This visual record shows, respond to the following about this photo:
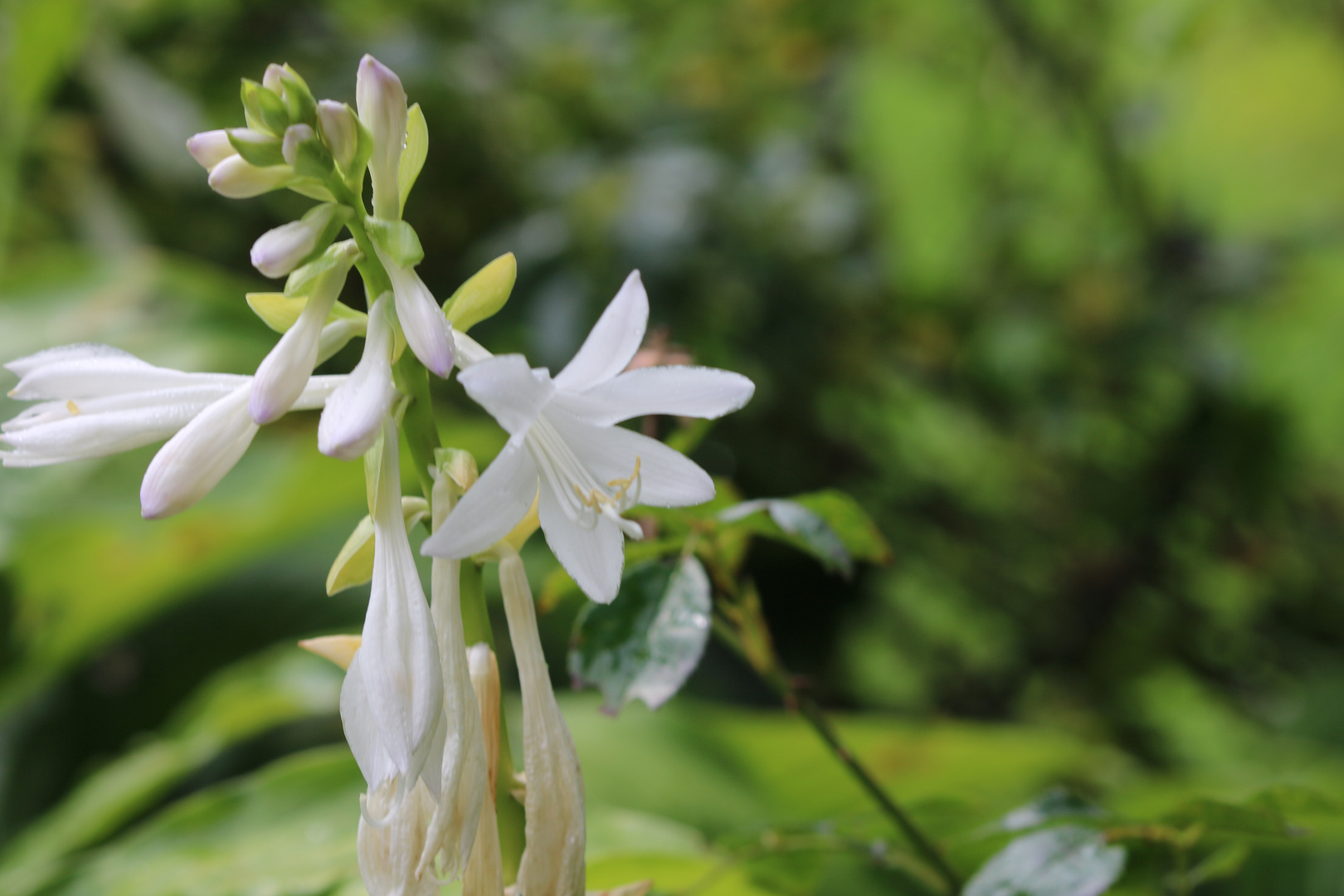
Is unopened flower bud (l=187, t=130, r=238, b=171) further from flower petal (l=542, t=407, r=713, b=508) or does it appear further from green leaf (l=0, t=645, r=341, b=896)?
green leaf (l=0, t=645, r=341, b=896)

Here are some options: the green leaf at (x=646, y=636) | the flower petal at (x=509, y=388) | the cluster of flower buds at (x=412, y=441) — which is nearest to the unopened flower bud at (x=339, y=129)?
the cluster of flower buds at (x=412, y=441)

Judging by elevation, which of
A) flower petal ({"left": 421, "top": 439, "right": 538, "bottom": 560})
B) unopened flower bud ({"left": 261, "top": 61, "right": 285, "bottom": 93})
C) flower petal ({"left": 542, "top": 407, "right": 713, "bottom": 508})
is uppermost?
unopened flower bud ({"left": 261, "top": 61, "right": 285, "bottom": 93})

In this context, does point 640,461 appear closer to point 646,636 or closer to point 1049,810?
point 646,636

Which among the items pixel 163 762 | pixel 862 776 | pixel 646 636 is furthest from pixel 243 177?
pixel 163 762

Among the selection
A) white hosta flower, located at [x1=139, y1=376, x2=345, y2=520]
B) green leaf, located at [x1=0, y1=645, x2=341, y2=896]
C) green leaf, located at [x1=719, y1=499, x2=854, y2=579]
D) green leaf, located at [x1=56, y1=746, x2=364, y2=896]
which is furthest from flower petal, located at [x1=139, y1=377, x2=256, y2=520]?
green leaf, located at [x1=0, y1=645, x2=341, y2=896]

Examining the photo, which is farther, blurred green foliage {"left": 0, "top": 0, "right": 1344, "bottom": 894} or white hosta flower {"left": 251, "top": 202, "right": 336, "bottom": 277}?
blurred green foliage {"left": 0, "top": 0, "right": 1344, "bottom": 894}

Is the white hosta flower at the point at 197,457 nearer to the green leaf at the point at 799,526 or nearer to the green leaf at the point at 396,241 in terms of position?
the green leaf at the point at 396,241

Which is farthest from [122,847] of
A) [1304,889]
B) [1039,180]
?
[1039,180]
